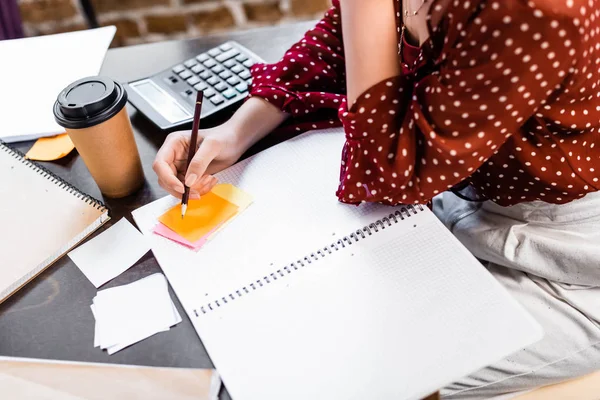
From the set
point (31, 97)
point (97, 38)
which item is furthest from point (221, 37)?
point (31, 97)

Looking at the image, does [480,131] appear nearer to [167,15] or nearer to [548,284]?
[548,284]

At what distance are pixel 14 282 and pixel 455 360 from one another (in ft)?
1.67

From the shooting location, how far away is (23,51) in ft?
3.26

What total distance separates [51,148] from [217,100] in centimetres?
26

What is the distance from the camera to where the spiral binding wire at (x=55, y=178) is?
728 mm

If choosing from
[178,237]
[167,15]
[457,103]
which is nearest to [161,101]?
[178,237]

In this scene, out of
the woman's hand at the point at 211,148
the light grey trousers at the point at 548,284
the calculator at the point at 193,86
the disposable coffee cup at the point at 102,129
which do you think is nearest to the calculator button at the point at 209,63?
the calculator at the point at 193,86

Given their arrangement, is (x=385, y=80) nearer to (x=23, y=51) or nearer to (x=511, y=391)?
(x=511, y=391)

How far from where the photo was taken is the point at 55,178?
30.0 inches

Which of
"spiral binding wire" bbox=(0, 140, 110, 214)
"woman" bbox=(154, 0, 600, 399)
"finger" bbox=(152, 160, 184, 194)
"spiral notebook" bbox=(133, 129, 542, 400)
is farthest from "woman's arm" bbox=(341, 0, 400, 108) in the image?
"spiral binding wire" bbox=(0, 140, 110, 214)

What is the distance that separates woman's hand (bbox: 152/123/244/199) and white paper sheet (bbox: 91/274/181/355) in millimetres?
130

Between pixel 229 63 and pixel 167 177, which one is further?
pixel 229 63

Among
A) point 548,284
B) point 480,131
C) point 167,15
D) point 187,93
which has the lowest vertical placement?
point 167,15

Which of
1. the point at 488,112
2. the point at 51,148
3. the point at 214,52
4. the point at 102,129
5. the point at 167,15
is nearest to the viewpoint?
the point at 488,112
